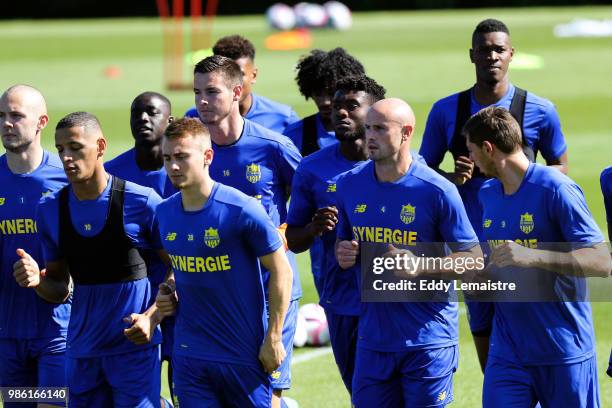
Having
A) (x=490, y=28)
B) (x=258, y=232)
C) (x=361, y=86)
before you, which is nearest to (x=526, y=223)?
(x=258, y=232)

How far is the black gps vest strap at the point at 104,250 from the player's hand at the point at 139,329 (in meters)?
0.32

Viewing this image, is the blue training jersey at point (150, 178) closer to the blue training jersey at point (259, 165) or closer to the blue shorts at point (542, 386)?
the blue training jersey at point (259, 165)

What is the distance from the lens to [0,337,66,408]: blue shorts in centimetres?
804

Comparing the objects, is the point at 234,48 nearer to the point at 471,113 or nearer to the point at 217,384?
the point at 471,113

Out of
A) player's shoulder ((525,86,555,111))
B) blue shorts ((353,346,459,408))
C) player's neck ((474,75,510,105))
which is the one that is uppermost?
player's neck ((474,75,510,105))

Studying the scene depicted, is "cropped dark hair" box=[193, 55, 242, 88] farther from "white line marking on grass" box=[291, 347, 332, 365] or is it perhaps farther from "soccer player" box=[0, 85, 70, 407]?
"white line marking on grass" box=[291, 347, 332, 365]

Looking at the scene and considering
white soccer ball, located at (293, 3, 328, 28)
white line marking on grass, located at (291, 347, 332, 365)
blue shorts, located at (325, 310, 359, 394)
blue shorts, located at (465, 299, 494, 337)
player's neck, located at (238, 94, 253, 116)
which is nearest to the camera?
blue shorts, located at (325, 310, 359, 394)

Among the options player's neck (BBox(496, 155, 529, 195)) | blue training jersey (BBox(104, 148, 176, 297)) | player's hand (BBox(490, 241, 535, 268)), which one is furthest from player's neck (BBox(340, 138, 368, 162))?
player's hand (BBox(490, 241, 535, 268))

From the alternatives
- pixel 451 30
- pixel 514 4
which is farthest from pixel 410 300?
pixel 514 4

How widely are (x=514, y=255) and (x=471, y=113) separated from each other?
2.73 metres

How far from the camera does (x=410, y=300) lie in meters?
7.31

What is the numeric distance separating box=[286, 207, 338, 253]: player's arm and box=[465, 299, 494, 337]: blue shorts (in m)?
1.59

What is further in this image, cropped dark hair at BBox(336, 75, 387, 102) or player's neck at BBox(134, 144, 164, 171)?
player's neck at BBox(134, 144, 164, 171)

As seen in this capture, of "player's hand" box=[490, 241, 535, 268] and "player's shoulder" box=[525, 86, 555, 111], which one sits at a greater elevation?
"player's shoulder" box=[525, 86, 555, 111]
